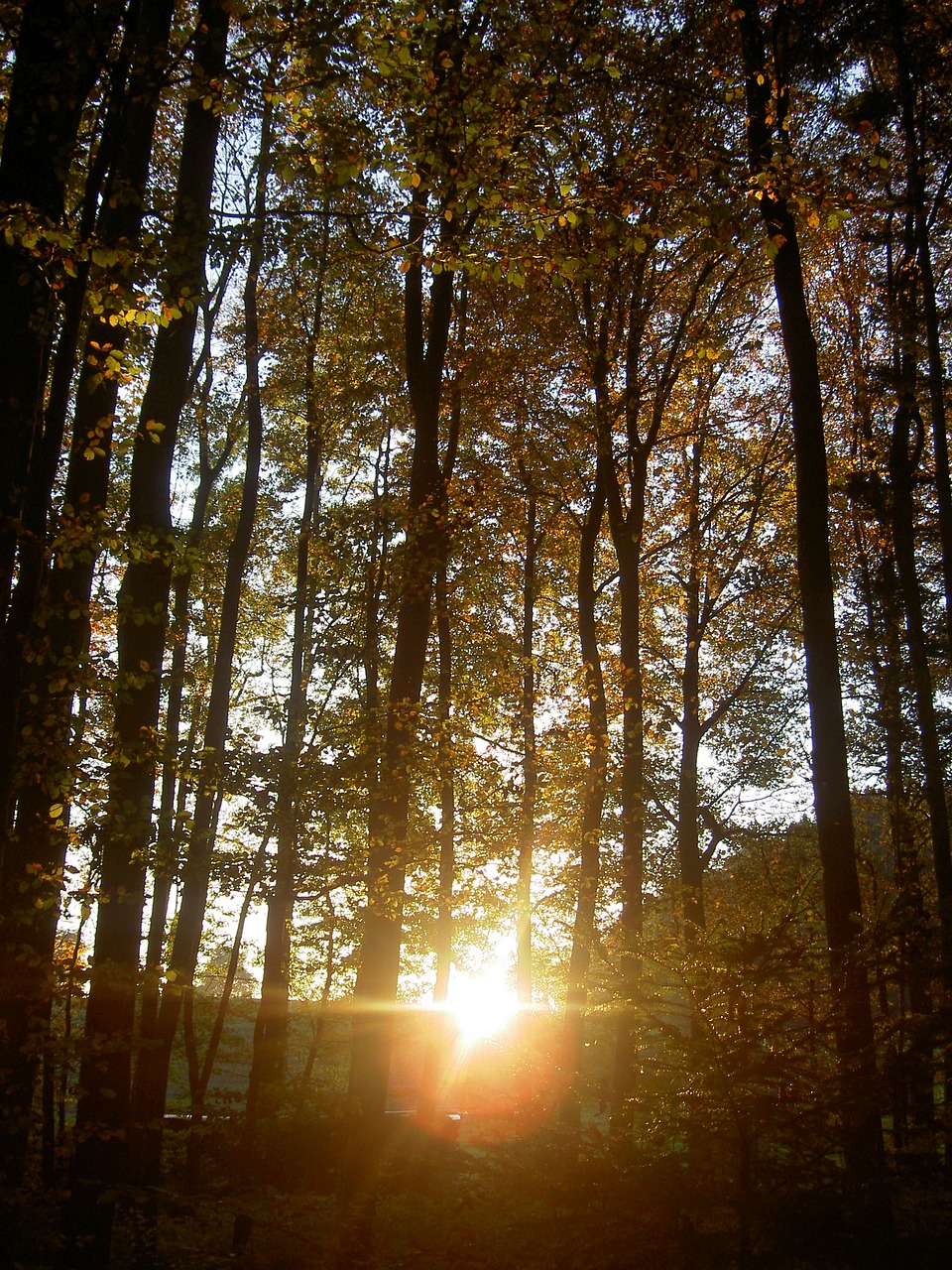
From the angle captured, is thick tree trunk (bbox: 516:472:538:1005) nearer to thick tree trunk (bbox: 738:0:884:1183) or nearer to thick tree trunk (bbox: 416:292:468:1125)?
thick tree trunk (bbox: 416:292:468:1125)

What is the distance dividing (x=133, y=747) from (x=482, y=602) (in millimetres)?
12725

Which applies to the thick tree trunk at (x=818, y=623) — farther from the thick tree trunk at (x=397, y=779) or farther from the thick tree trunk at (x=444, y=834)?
the thick tree trunk at (x=444, y=834)

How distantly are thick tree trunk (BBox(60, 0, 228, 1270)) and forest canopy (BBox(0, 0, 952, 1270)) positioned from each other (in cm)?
3

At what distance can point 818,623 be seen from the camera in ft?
26.4

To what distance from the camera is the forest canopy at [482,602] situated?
4.68 metres

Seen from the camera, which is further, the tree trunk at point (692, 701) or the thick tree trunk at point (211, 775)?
the tree trunk at point (692, 701)

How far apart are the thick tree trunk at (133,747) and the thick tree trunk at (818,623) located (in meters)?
3.63

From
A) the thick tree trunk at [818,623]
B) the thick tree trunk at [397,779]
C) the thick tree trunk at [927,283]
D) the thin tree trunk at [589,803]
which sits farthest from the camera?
the thin tree trunk at [589,803]

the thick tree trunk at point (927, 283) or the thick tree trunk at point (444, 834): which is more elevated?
Result: the thick tree trunk at point (927, 283)

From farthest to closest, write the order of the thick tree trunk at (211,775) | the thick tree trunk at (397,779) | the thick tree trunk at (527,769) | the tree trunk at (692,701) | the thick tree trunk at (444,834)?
the tree trunk at (692,701) → the thick tree trunk at (527,769) → the thick tree trunk at (444,834) → the thick tree trunk at (397,779) → the thick tree trunk at (211,775)

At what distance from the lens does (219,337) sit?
16344mm

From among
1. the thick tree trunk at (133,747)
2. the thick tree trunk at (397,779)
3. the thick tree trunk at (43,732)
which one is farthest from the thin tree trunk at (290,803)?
the thick tree trunk at (43,732)

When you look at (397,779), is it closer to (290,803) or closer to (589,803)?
(589,803)

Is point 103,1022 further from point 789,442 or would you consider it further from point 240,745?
point 789,442
